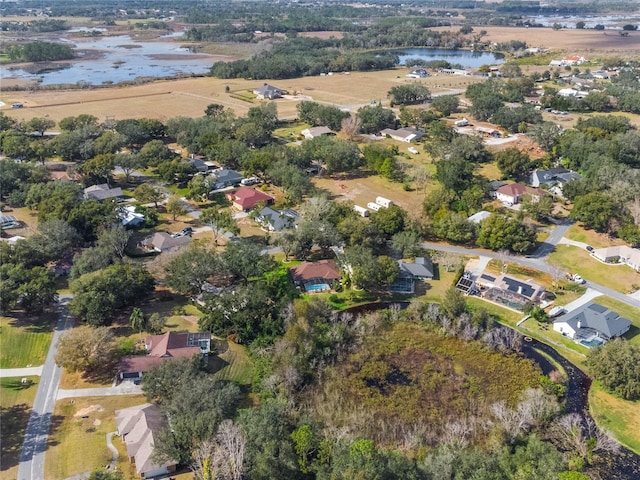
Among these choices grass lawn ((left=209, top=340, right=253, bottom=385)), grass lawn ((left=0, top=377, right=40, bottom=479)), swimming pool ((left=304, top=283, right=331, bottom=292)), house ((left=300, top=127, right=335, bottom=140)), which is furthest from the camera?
house ((left=300, top=127, right=335, bottom=140))

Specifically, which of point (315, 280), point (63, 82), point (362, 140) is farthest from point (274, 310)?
point (63, 82)

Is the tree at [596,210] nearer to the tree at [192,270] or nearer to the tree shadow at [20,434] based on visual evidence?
the tree at [192,270]

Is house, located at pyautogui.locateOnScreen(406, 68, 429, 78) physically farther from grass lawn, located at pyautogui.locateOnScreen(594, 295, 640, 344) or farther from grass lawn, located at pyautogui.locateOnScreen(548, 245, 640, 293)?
grass lawn, located at pyautogui.locateOnScreen(594, 295, 640, 344)

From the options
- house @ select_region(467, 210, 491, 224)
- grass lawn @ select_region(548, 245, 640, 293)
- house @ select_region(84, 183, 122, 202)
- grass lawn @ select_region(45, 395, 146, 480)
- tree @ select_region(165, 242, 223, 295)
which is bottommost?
grass lawn @ select_region(548, 245, 640, 293)

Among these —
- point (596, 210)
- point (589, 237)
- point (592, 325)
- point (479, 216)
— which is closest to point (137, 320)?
point (592, 325)

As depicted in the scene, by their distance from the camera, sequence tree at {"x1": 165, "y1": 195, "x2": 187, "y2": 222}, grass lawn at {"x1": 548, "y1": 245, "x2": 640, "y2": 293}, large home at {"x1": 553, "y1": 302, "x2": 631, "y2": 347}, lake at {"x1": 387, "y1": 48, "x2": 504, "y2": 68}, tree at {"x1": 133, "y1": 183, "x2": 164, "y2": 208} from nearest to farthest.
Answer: large home at {"x1": 553, "y1": 302, "x2": 631, "y2": 347} → grass lawn at {"x1": 548, "y1": 245, "x2": 640, "y2": 293} → tree at {"x1": 165, "y1": 195, "x2": 187, "y2": 222} → tree at {"x1": 133, "y1": 183, "x2": 164, "y2": 208} → lake at {"x1": 387, "y1": 48, "x2": 504, "y2": 68}

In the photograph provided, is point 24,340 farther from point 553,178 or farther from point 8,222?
point 553,178

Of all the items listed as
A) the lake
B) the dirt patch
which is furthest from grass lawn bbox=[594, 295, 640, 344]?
the lake

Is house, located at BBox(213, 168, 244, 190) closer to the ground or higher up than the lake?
higher up
